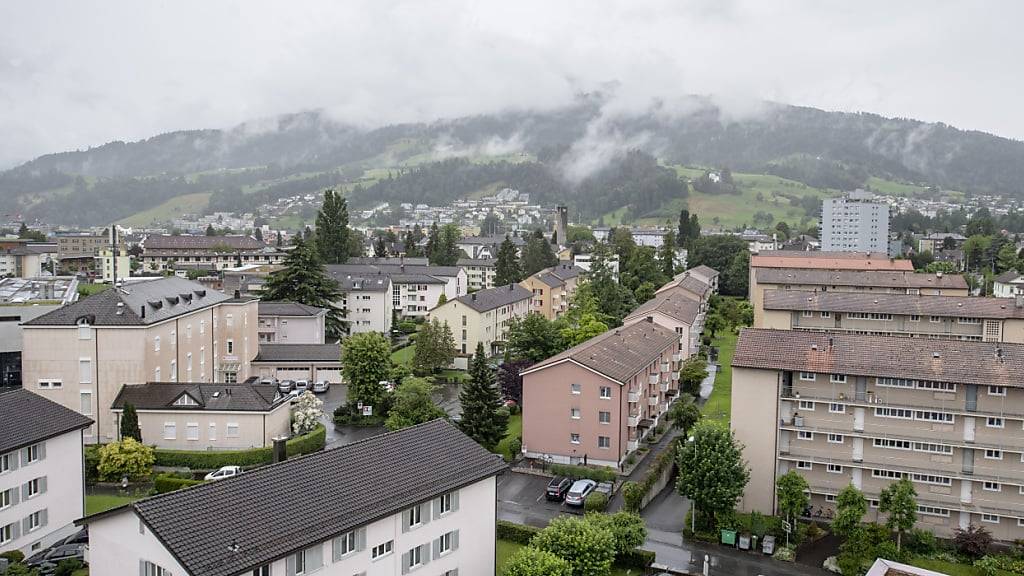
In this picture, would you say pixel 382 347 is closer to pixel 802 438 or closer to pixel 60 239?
pixel 802 438

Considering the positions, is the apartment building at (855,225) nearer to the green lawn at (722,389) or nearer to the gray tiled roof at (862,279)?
the gray tiled roof at (862,279)

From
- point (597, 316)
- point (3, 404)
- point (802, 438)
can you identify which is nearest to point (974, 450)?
point (802, 438)

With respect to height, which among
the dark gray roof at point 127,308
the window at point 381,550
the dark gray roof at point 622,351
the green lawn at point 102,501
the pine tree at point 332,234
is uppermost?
the pine tree at point 332,234

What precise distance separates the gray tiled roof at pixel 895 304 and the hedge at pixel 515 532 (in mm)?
28342

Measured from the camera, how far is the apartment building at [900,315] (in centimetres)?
4703

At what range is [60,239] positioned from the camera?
141 m

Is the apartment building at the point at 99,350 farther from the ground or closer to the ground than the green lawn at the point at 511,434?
farther from the ground

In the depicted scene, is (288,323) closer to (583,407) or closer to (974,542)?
(583,407)

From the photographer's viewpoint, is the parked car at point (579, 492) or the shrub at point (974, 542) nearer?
the shrub at point (974, 542)

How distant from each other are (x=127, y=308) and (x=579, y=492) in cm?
2499

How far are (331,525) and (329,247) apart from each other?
2965 inches

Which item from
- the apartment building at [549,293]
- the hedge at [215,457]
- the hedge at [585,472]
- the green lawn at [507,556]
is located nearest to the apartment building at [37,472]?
the hedge at [215,457]

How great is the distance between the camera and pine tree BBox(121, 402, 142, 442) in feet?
124

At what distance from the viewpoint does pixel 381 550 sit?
68.0 feet
